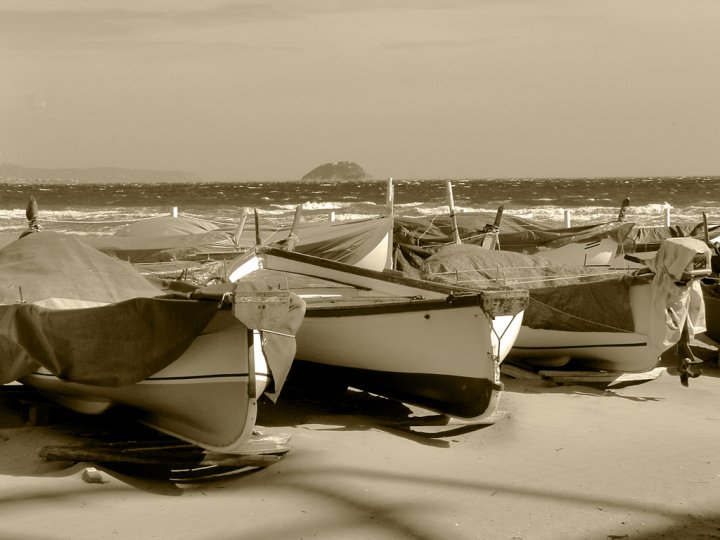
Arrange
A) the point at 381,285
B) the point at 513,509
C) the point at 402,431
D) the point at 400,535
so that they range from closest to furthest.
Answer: the point at 400,535 < the point at 513,509 < the point at 402,431 < the point at 381,285

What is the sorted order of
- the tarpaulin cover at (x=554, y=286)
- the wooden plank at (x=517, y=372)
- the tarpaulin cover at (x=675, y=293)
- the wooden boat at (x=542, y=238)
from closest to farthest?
the tarpaulin cover at (x=675, y=293) → the tarpaulin cover at (x=554, y=286) → the wooden plank at (x=517, y=372) → the wooden boat at (x=542, y=238)

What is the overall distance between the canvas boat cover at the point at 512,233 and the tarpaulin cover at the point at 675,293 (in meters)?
4.83

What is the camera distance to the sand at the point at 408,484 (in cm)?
611

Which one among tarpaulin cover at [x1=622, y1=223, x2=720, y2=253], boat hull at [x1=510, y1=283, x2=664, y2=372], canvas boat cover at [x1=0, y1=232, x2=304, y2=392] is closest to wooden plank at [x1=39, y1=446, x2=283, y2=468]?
canvas boat cover at [x1=0, y1=232, x2=304, y2=392]

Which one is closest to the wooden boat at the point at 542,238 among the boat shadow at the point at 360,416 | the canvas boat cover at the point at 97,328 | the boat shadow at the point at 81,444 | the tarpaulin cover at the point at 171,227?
the tarpaulin cover at the point at 171,227

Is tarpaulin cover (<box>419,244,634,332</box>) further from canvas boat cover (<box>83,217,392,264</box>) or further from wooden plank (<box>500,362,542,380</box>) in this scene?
canvas boat cover (<box>83,217,392,264</box>)

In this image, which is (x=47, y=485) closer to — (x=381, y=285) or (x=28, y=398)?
(x=28, y=398)

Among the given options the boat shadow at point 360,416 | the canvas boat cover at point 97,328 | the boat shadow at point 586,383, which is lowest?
the boat shadow at point 586,383

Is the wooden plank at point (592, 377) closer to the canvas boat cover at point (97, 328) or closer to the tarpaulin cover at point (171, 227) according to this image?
the canvas boat cover at point (97, 328)

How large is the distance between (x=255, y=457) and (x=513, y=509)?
6.39 ft

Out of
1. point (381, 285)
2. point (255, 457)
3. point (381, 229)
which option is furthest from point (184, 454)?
point (381, 229)

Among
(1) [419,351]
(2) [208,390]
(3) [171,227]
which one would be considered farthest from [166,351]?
(3) [171,227]

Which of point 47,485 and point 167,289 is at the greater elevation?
point 167,289

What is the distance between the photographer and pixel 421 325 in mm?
8492
